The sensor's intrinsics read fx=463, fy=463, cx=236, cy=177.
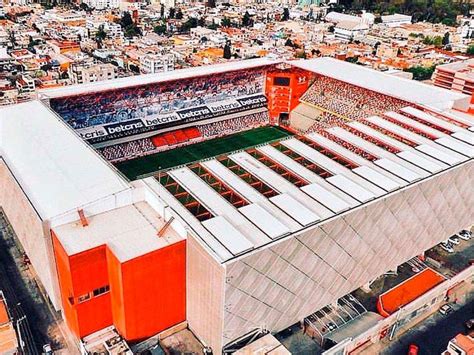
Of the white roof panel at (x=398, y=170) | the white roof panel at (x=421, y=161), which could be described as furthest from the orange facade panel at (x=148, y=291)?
the white roof panel at (x=421, y=161)

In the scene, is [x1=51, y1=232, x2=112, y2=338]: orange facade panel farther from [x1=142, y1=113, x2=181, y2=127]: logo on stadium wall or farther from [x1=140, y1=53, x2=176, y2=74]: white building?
[x1=140, y1=53, x2=176, y2=74]: white building

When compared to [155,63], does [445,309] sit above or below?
below

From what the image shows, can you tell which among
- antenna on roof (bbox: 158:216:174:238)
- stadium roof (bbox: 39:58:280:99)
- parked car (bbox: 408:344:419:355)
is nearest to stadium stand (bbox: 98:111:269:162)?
stadium roof (bbox: 39:58:280:99)

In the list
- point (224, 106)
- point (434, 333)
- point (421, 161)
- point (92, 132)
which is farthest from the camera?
point (224, 106)

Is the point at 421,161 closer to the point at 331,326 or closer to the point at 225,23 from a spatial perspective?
the point at 331,326

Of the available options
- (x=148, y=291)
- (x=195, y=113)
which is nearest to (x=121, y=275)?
(x=148, y=291)

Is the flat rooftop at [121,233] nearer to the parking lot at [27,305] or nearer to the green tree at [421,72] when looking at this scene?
the parking lot at [27,305]
